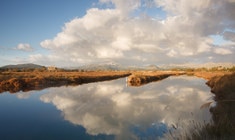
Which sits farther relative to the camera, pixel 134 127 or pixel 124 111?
pixel 124 111

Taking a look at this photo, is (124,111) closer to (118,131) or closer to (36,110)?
(118,131)

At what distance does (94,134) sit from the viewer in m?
12.4

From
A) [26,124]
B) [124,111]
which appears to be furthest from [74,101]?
[26,124]

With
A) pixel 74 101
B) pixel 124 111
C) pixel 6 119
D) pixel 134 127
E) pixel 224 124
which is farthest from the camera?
pixel 74 101

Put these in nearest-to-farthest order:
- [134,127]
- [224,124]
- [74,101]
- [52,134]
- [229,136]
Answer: [229,136]
[224,124]
[52,134]
[134,127]
[74,101]

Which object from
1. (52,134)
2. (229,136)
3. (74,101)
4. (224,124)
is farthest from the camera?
(74,101)

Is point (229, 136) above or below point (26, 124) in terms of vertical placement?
above

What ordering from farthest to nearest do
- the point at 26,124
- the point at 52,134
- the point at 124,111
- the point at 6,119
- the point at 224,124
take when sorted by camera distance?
the point at 124,111 < the point at 6,119 < the point at 26,124 < the point at 52,134 < the point at 224,124

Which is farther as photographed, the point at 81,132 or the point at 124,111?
the point at 124,111

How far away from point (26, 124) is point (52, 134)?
323cm

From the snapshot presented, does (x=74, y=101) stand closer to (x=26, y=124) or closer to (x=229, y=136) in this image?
(x=26, y=124)

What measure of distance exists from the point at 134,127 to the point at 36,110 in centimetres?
957

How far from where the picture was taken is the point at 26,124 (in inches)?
564

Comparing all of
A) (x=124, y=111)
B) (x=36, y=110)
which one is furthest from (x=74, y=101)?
(x=124, y=111)
